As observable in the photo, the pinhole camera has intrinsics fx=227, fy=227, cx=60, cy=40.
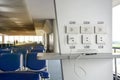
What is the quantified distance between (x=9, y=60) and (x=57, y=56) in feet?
7.48

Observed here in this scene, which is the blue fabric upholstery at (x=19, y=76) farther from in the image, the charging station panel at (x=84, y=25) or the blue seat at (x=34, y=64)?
the blue seat at (x=34, y=64)

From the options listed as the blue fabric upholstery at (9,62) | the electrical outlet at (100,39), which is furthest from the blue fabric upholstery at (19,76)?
the blue fabric upholstery at (9,62)

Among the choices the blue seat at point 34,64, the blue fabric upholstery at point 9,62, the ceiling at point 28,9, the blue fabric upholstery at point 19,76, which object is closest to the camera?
the blue fabric upholstery at point 19,76

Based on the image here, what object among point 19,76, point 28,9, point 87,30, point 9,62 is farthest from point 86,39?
point 28,9

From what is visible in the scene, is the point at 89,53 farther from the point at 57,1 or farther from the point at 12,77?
the point at 12,77

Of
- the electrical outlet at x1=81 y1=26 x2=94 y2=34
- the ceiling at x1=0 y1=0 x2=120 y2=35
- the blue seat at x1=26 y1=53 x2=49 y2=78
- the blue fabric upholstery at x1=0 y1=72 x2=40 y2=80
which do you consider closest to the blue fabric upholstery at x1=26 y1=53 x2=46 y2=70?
the blue seat at x1=26 y1=53 x2=49 y2=78

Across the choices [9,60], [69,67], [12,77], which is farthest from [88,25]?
[9,60]

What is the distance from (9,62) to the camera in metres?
4.29

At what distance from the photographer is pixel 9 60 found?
4285 millimetres

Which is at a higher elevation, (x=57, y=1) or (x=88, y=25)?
(x=57, y=1)

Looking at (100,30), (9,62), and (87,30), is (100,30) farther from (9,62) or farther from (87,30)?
(9,62)

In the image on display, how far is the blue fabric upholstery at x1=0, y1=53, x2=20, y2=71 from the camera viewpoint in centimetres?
425

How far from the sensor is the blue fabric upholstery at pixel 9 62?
4.25m

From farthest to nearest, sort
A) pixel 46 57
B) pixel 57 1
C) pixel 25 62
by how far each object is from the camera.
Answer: pixel 25 62
pixel 57 1
pixel 46 57
